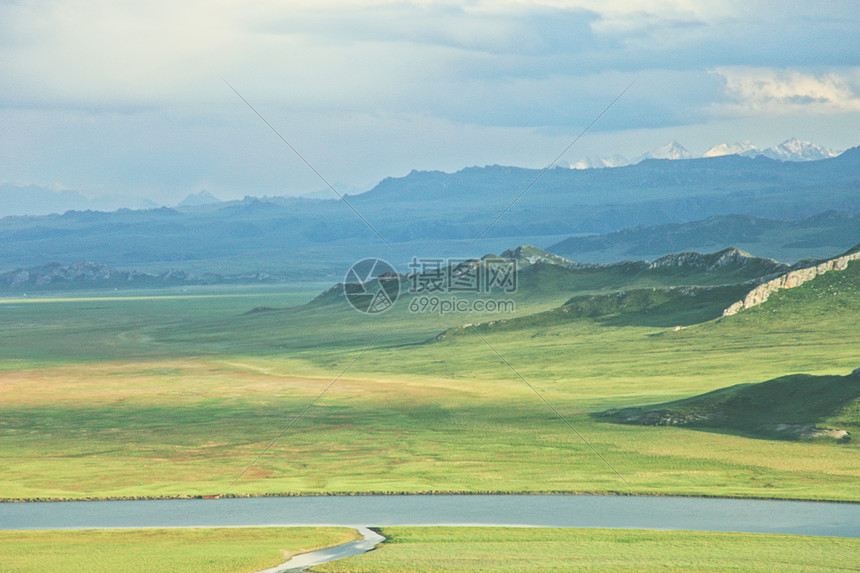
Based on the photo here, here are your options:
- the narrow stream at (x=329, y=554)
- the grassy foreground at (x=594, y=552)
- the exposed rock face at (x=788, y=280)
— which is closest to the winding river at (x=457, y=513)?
the grassy foreground at (x=594, y=552)

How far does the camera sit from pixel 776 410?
63062 mm

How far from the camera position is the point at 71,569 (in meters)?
34.6

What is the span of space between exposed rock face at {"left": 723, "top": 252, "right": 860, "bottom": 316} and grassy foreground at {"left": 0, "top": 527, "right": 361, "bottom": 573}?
87.5 m

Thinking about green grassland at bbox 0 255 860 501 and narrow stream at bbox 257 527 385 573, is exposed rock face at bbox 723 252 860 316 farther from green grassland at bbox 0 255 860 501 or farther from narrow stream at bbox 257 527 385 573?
narrow stream at bbox 257 527 385 573

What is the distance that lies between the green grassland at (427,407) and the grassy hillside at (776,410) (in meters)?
1.37

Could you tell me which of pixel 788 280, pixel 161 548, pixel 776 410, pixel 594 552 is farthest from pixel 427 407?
pixel 788 280

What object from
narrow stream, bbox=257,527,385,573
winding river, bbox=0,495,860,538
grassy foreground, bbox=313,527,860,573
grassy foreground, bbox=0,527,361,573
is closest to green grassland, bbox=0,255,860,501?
winding river, bbox=0,495,860,538

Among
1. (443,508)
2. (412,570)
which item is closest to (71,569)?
(412,570)

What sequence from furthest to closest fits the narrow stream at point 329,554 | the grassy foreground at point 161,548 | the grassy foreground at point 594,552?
the narrow stream at point 329,554, the grassy foreground at point 161,548, the grassy foreground at point 594,552

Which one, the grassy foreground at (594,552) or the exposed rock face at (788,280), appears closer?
the grassy foreground at (594,552)

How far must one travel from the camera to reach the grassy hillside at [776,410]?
192ft

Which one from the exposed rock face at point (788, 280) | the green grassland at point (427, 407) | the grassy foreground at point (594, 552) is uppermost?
the exposed rock face at point (788, 280)

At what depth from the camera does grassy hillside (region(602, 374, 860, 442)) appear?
58500 millimetres

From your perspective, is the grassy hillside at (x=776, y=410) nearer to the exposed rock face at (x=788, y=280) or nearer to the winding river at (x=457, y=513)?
the winding river at (x=457, y=513)
